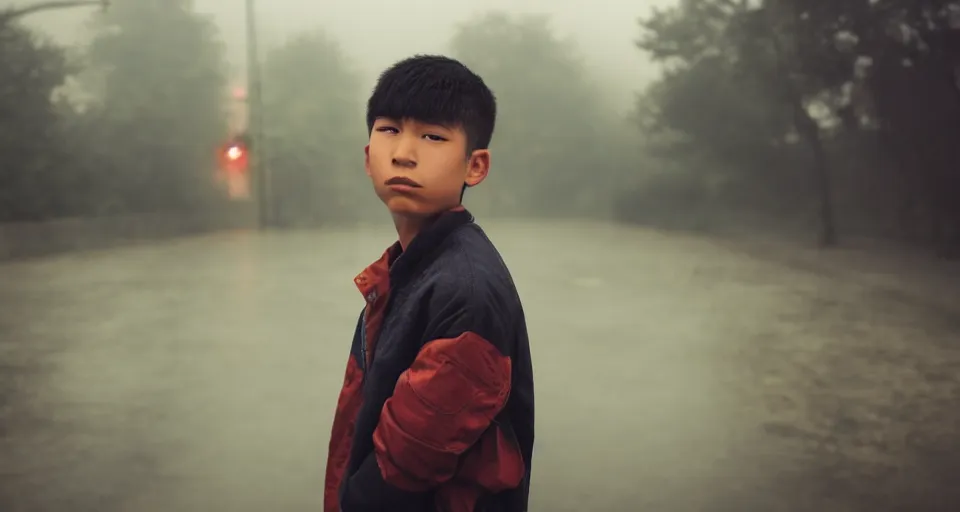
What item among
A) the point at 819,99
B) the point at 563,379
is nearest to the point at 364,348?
the point at 563,379

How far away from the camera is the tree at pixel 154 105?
2.10 metres

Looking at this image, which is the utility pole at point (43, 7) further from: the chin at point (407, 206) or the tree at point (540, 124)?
the chin at point (407, 206)

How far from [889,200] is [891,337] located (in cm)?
38

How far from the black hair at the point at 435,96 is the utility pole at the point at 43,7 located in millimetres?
1538

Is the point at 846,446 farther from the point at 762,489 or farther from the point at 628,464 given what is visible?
the point at 628,464

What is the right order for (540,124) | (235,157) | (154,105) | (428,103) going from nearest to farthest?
1. (428,103)
2. (540,124)
3. (235,157)
4. (154,105)

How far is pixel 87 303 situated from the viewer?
208 centimetres

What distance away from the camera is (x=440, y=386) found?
76cm

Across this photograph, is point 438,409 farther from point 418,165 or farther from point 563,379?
point 563,379

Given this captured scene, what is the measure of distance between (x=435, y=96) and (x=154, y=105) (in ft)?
5.88

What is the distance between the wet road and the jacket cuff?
922 mm

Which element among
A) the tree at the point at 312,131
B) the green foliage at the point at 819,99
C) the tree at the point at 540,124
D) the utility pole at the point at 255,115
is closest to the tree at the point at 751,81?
the green foliage at the point at 819,99

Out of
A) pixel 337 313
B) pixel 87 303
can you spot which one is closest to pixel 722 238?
pixel 337 313

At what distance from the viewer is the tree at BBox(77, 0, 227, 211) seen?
2.10 m
